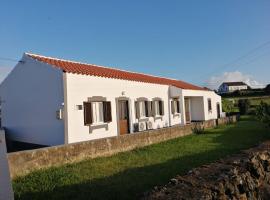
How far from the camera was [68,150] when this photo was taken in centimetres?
995

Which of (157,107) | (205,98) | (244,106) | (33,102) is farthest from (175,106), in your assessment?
(244,106)

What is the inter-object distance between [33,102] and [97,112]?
3.16 m

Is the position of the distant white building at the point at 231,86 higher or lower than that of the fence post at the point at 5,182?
higher

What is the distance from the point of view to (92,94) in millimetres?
14164

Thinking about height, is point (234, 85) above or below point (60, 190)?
above

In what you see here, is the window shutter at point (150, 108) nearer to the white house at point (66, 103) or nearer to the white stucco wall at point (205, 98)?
the white house at point (66, 103)

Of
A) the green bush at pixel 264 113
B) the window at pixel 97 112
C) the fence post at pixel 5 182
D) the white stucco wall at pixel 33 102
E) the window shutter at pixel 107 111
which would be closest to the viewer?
the fence post at pixel 5 182

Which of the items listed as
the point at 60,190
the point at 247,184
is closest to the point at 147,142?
the point at 60,190

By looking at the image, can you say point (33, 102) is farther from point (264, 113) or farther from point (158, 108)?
point (264, 113)

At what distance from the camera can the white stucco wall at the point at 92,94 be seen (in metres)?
12.8

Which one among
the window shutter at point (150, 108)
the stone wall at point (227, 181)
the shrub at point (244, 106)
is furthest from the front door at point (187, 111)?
the stone wall at point (227, 181)

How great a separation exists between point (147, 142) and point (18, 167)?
707 cm

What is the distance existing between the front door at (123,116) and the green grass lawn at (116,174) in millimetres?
3638

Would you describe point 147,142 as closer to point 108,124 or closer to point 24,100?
point 108,124
